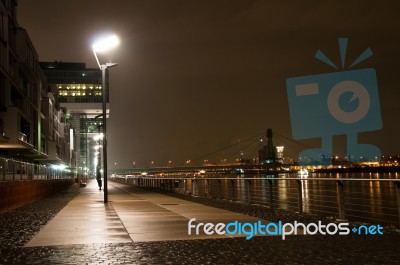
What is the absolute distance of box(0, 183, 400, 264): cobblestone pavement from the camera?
29.2 feet

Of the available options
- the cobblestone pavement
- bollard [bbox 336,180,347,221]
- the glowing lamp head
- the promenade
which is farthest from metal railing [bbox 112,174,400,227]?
the glowing lamp head

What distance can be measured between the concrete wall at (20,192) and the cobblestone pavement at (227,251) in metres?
9.87

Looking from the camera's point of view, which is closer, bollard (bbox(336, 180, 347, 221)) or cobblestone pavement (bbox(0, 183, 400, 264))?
cobblestone pavement (bbox(0, 183, 400, 264))

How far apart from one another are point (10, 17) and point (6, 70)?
802 centimetres

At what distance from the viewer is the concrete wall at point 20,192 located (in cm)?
2124

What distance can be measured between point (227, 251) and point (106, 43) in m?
15.5

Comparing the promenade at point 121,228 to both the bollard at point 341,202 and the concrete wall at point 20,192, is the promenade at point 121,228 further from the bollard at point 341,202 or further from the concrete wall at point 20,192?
the concrete wall at point 20,192

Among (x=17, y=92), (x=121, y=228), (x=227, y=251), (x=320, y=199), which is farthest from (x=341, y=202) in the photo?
(x=17, y=92)

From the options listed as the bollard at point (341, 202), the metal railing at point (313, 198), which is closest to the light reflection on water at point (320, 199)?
the metal railing at point (313, 198)

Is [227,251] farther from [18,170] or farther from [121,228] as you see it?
[18,170]

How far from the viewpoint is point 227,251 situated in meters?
9.90

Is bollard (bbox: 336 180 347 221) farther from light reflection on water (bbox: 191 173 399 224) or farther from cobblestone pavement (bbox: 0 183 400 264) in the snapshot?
cobblestone pavement (bbox: 0 183 400 264)

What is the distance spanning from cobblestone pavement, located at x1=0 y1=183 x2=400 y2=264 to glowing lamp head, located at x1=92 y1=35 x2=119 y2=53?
1298 centimetres

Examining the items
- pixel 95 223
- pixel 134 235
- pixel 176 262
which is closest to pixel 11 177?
pixel 95 223
